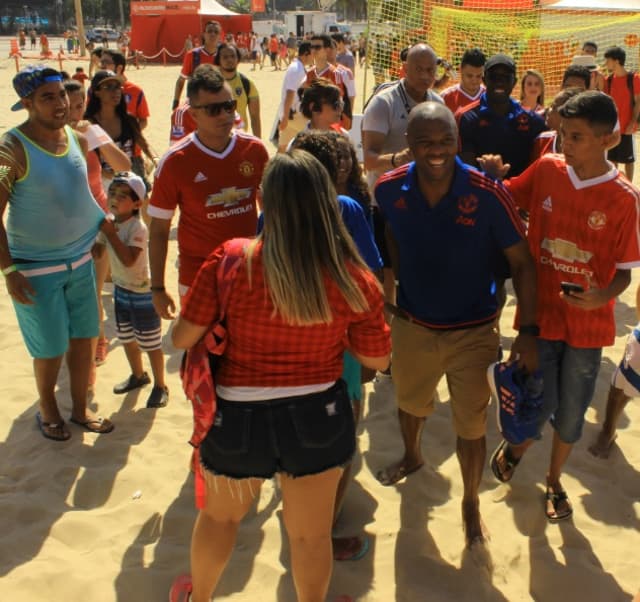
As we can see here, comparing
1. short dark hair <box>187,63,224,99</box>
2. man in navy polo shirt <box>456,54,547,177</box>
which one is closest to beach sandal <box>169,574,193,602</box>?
short dark hair <box>187,63,224,99</box>

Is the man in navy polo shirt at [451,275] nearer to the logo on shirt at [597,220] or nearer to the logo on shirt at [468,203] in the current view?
the logo on shirt at [468,203]

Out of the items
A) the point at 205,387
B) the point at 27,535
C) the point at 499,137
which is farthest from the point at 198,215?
the point at 499,137

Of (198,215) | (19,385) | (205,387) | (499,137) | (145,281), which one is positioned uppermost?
(499,137)

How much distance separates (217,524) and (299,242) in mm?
1096

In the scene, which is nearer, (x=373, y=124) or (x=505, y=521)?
(x=505, y=521)

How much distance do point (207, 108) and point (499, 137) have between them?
79.4 inches

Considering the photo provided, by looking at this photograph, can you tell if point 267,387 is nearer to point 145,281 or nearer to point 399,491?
point 399,491

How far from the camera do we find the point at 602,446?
155 inches

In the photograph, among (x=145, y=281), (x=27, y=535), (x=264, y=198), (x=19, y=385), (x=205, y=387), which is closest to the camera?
(x=264, y=198)

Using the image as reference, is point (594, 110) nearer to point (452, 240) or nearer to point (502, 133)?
point (452, 240)

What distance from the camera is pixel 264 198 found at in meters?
2.00

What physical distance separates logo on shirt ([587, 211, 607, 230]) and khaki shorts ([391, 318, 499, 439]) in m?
0.63

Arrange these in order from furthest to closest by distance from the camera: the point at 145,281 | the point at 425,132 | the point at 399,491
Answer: the point at 145,281, the point at 399,491, the point at 425,132

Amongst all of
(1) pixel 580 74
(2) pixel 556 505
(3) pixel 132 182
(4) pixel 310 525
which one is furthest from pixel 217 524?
(1) pixel 580 74
